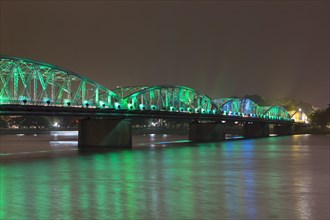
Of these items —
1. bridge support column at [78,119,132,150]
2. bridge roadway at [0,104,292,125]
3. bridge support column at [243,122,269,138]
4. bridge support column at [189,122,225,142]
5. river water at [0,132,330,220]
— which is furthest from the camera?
bridge support column at [243,122,269,138]

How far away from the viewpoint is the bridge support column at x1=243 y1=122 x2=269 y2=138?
179 metres

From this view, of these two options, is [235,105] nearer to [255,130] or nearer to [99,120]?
[255,130]

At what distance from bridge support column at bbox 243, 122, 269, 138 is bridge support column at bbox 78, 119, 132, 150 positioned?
95.3 m

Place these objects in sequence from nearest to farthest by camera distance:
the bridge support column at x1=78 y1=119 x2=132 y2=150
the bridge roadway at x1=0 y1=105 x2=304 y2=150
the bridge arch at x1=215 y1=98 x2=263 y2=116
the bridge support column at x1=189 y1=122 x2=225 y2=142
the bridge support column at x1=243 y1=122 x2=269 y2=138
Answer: the bridge roadway at x1=0 y1=105 x2=304 y2=150 < the bridge support column at x1=78 y1=119 x2=132 y2=150 < the bridge support column at x1=189 y1=122 x2=225 y2=142 < the bridge arch at x1=215 y1=98 x2=263 y2=116 < the bridge support column at x1=243 y1=122 x2=269 y2=138

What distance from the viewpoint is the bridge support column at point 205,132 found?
13832cm

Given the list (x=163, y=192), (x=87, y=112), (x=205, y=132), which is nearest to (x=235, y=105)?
(x=205, y=132)

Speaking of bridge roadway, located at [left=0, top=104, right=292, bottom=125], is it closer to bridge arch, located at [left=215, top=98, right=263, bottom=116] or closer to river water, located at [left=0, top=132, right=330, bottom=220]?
river water, located at [left=0, top=132, right=330, bottom=220]

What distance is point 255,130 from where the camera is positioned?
18162 cm

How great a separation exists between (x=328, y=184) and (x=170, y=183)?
12190mm

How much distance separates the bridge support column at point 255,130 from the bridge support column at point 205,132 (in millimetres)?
40074

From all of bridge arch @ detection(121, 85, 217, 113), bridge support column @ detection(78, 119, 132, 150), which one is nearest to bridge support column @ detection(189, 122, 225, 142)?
bridge arch @ detection(121, 85, 217, 113)

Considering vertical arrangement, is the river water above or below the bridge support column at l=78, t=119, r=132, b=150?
below

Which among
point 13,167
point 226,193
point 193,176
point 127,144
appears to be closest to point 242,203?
point 226,193

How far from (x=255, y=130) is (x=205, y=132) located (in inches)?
1880
